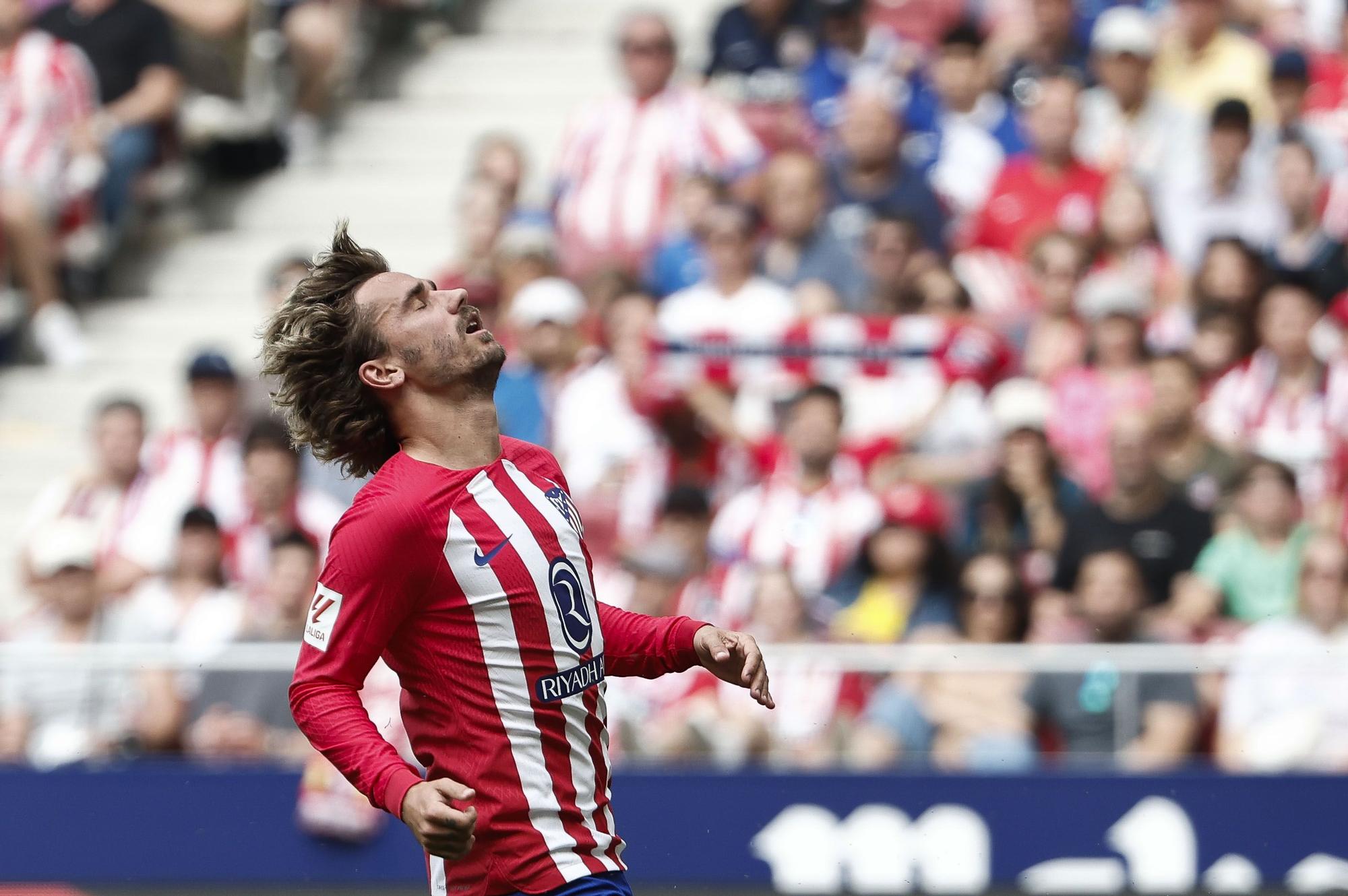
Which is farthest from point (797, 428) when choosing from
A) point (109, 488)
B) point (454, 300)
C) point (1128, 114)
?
point (454, 300)

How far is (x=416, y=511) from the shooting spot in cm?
390

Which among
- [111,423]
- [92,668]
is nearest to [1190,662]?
[92,668]

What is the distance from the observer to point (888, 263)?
28.7 ft

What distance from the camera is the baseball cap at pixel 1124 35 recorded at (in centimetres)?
943

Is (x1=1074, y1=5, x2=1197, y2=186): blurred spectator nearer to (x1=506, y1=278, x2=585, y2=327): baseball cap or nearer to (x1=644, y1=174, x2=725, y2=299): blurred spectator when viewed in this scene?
(x1=644, y1=174, x2=725, y2=299): blurred spectator

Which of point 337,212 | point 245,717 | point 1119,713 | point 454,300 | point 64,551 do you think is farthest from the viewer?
point 337,212

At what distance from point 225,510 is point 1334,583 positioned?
4487mm

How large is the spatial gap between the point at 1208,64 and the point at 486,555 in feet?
21.8

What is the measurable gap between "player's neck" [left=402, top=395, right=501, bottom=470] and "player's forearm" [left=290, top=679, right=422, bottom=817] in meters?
0.50

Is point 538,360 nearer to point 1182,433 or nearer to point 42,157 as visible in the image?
point 1182,433

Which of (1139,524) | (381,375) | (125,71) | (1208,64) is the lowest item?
(1139,524)

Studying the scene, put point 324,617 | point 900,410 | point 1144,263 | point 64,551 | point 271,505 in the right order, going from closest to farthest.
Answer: point 324,617 → point 64,551 → point 900,410 → point 271,505 → point 1144,263

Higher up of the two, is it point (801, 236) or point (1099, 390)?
point (801, 236)

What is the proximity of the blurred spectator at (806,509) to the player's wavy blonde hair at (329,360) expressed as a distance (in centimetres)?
381
